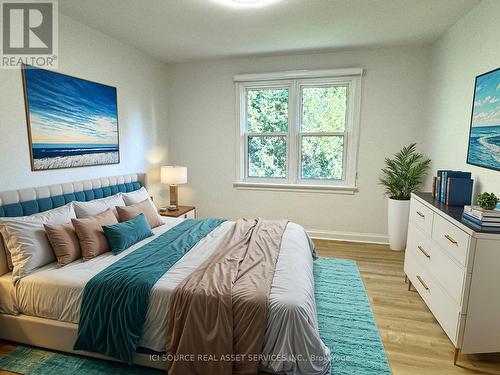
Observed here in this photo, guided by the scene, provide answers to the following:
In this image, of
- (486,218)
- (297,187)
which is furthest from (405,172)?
(486,218)

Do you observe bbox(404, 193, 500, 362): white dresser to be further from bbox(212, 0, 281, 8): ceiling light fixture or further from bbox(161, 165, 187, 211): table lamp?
bbox(161, 165, 187, 211): table lamp

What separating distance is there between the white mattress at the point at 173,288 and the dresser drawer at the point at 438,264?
92 centimetres

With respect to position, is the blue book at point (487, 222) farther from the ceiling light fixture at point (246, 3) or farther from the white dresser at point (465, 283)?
the ceiling light fixture at point (246, 3)

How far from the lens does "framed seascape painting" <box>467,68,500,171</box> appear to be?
85.8 inches

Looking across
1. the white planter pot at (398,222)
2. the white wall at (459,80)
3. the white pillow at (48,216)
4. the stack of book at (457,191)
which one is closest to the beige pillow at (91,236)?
the white pillow at (48,216)

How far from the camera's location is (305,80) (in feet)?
13.4

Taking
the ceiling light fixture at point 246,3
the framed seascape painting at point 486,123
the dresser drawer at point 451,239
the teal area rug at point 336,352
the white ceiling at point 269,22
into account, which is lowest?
the teal area rug at point 336,352

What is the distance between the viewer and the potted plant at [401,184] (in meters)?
3.63

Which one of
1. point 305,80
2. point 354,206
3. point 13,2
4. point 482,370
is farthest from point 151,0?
point 482,370

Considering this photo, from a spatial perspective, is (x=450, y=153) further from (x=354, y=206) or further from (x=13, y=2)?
(x=13, y=2)

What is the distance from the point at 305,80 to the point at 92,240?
3306mm

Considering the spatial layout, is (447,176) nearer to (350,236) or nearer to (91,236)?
(350,236)

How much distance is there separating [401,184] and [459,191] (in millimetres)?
1388

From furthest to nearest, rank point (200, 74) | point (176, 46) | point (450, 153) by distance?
point (200, 74) → point (176, 46) → point (450, 153)
